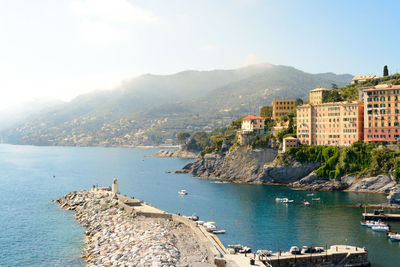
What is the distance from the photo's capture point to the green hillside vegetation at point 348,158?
9356 centimetres

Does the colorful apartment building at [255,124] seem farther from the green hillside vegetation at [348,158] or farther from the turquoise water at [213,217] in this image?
the turquoise water at [213,217]

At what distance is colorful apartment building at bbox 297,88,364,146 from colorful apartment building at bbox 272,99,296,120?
65.2 feet

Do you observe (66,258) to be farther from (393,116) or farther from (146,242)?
(393,116)

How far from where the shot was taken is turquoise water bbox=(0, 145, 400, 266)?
172 ft

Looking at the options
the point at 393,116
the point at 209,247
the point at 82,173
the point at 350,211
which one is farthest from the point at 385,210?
the point at 82,173

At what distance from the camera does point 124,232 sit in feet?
177

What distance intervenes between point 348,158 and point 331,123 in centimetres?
1147

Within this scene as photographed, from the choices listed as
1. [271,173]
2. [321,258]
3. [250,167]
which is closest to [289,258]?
[321,258]

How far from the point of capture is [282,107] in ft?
441

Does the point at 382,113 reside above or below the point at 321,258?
above

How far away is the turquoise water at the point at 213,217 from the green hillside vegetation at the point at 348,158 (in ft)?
26.8

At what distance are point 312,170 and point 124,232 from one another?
66182 millimetres

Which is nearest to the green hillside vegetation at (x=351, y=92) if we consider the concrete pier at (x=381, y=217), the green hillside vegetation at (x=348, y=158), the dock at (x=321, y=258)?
the green hillside vegetation at (x=348, y=158)

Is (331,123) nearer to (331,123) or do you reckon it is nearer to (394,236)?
(331,123)
